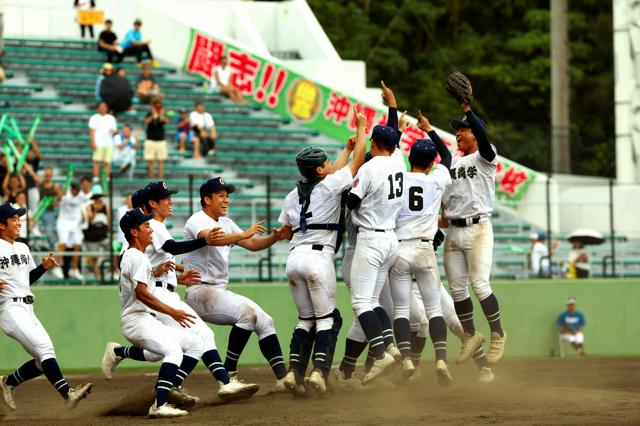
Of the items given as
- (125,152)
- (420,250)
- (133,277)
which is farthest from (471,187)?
(125,152)

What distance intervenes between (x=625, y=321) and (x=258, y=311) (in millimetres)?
9774

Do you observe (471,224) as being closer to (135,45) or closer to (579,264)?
(579,264)

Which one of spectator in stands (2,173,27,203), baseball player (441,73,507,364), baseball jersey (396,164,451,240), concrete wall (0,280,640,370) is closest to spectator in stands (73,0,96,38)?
spectator in stands (2,173,27,203)

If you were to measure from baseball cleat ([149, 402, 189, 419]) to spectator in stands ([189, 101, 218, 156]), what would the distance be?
16.3m

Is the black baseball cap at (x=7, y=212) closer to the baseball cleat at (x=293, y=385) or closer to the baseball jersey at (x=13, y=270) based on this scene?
the baseball jersey at (x=13, y=270)

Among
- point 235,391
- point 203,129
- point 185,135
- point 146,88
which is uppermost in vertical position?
point 146,88

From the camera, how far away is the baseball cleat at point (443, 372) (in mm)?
13914

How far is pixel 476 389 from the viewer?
13750mm

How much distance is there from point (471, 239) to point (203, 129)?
14.7 meters

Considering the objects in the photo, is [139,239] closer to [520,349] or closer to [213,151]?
[520,349]

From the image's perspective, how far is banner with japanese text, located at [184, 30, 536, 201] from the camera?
30562 millimetres

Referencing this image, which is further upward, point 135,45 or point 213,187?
point 135,45

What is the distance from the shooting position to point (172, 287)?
1359 cm

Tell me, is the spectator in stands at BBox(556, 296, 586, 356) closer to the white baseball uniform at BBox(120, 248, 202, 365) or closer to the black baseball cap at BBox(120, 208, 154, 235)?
the white baseball uniform at BBox(120, 248, 202, 365)
